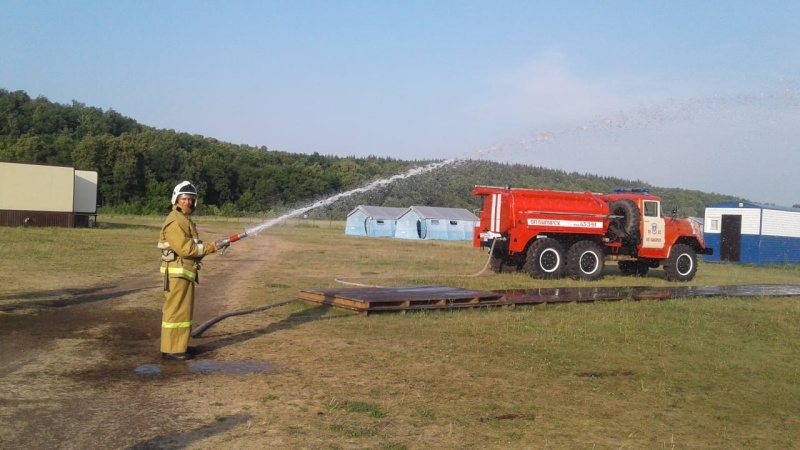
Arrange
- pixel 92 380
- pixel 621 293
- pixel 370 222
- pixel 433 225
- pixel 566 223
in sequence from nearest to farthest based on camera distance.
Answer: pixel 92 380
pixel 621 293
pixel 566 223
pixel 433 225
pixel 370 222

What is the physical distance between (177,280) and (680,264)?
56.6ft

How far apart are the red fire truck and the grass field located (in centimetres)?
448

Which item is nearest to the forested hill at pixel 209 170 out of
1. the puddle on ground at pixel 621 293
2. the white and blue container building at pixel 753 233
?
the white and blue container building at pixel 753 233

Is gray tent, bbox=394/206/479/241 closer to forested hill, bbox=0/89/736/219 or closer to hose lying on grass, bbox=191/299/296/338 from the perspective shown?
forested hill, bbox=0/89/736/219

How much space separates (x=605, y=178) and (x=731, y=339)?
5690cm

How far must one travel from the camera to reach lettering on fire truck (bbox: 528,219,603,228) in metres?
19.4

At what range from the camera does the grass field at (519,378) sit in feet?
20.0

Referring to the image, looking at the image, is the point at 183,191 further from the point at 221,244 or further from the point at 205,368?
the point at 205,368

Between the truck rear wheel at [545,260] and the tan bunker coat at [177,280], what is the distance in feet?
40.1

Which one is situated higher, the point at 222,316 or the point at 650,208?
the point at 650,208

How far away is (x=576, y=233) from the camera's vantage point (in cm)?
1989

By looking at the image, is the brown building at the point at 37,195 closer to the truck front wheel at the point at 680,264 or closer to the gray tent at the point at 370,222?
the gray tent at the point at 370,222

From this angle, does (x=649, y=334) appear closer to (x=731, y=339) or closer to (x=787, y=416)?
(x=731, y=339)

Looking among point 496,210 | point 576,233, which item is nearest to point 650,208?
point 576,233
